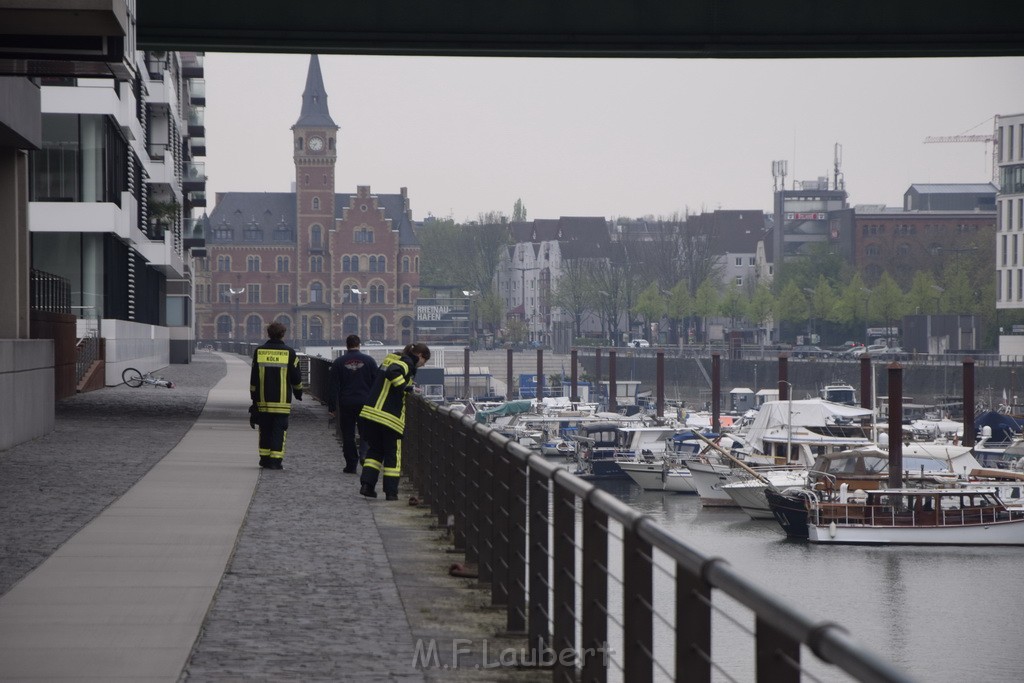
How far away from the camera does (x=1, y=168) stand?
2202cm

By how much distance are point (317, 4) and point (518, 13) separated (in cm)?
362

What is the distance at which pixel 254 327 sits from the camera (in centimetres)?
16762

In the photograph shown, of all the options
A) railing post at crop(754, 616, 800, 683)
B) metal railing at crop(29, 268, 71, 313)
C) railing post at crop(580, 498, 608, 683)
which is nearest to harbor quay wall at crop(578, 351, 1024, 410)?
metal railing at crop(29, 268, 71, 313)

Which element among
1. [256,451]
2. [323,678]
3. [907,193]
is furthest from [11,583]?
[907,193]

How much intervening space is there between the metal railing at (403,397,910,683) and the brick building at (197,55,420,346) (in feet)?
495

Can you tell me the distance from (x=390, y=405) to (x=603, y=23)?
574 inches

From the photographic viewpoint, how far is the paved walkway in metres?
7.28

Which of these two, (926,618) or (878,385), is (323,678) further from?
(878,385)

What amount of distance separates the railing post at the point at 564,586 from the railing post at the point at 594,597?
522mm

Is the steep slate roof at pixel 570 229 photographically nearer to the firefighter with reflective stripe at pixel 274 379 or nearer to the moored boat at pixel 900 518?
the moored boat at pixel 900 518

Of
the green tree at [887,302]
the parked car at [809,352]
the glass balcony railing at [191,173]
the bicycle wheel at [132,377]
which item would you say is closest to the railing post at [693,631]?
the bicycle wheel at [132,377]

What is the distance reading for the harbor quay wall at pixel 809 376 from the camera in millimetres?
88000

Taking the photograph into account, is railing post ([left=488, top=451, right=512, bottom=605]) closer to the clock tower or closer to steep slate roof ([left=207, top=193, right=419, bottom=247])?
the clock tower

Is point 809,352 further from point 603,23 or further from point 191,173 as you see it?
point 603,23
